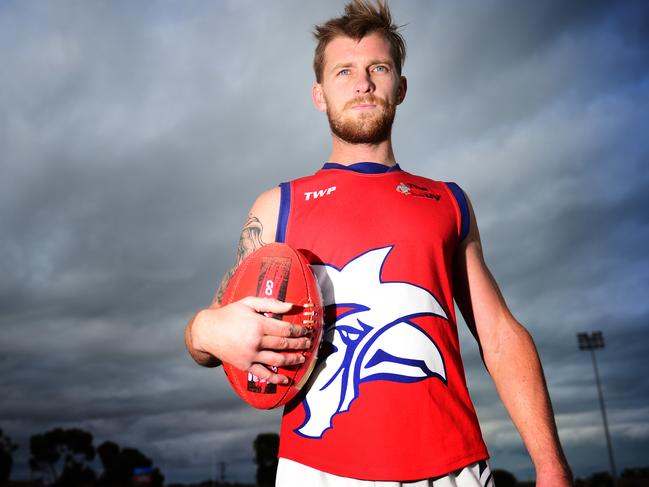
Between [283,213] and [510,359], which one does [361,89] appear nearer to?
[283,213]

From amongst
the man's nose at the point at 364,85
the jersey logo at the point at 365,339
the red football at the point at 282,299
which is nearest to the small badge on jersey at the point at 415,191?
the jersey logo at the point at 365,339

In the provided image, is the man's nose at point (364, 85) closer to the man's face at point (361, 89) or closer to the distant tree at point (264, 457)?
the man's face at point (361, 89)

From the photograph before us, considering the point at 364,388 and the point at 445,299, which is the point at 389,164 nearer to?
the point at 445,299

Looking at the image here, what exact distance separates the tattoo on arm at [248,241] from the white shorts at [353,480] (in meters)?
0.96

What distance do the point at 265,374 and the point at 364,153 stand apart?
148 centimetres

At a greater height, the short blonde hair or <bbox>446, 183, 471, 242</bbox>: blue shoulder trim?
the short blonde hair

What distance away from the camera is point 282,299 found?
8.02ft

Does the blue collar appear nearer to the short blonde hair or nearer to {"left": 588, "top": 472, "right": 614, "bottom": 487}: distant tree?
the short blonde hair

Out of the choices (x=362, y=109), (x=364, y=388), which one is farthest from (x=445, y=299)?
(x=362, y=109)

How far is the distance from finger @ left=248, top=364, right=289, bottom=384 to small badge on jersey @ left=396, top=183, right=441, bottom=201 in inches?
48.3

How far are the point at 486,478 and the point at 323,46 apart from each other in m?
2.60

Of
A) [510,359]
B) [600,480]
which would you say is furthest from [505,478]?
[510,359]

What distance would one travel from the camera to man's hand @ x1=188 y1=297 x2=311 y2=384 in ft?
7.25

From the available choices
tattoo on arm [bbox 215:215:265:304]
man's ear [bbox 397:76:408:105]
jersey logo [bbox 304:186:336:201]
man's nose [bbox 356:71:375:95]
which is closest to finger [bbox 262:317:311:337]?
tattoo on arm [bbox 215:215:265:304]
